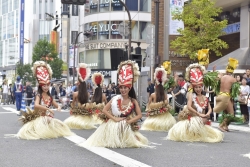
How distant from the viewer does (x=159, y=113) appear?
14.2m

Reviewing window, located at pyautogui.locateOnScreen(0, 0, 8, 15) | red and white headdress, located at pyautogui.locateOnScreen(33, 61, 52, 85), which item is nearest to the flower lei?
red and white headdress, located at pyautogui.locateOnScreen(33, 61, 52, 85)

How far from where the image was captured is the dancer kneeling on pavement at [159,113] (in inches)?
553

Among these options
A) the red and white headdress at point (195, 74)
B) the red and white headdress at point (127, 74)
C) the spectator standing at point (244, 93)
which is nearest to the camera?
the red and white headdress at point (127, 74)

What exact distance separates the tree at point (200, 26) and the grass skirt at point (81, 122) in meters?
15.2

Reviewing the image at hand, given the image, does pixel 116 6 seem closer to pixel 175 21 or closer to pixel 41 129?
pixel 175 21

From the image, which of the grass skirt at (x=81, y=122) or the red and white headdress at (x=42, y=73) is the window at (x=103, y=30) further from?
the red and white headdress at (x=42, y=73)

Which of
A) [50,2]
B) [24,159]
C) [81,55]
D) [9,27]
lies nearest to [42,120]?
[24,159]

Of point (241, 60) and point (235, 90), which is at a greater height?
point (241, 60)

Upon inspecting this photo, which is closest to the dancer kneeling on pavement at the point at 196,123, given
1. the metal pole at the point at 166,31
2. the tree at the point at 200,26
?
the tree at the point at 200,26

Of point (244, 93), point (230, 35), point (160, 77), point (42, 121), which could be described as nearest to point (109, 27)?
point (230, 35)

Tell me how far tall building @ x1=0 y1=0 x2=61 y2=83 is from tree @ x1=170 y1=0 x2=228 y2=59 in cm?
7002

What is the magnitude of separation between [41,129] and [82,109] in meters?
3.79

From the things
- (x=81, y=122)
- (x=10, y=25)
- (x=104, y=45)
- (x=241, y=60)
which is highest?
(x=10, y=25)

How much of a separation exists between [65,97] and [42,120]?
1960 centimetres
